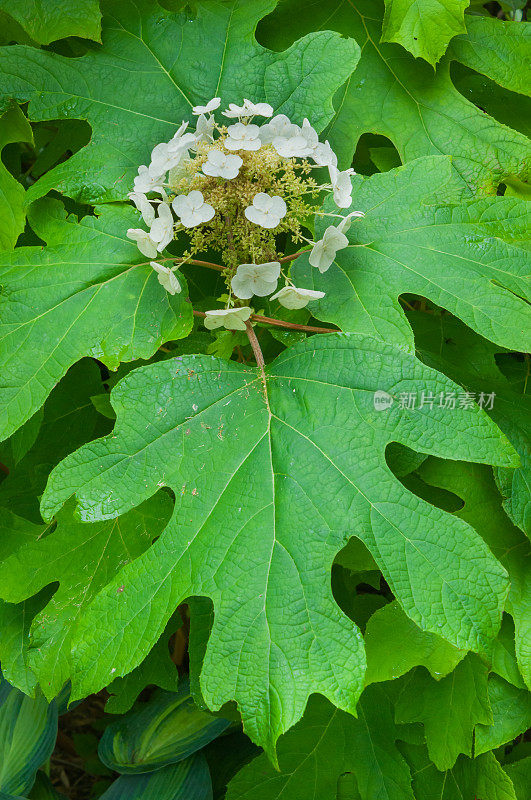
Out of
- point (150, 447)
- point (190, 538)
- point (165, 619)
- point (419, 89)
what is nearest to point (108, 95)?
point (419, 89)

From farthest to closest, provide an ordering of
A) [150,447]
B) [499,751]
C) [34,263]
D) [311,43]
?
1. [499,751]
2. [311,43]
3. [34,263]
4. [150,447]

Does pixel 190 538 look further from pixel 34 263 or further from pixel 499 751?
pixel 499 751

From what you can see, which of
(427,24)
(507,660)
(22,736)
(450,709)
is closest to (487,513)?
(507,660)

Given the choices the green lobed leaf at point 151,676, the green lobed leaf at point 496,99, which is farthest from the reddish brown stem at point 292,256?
the green lobed leaf at point 151,676

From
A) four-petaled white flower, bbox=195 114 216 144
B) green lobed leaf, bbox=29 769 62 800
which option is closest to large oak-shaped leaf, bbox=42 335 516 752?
four-petaled white flower, bbox=195 114 216 144

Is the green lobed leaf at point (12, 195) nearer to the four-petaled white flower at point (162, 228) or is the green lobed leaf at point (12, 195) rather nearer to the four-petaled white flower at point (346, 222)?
the four-petaled white flower at point (162, 228)
